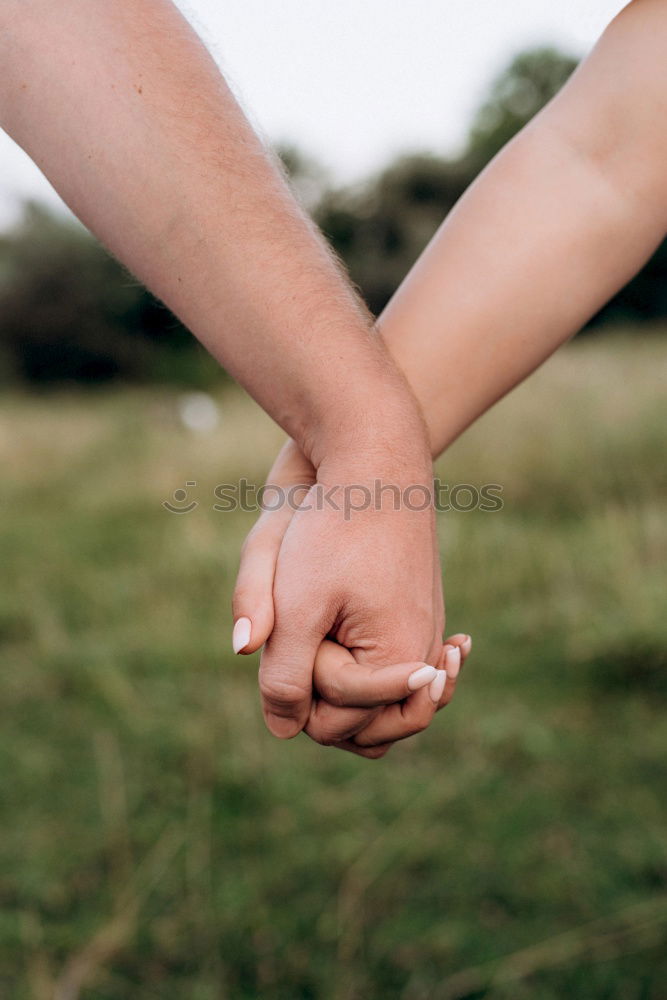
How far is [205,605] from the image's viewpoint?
3424 millimetres

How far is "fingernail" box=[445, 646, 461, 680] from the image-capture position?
1.01m

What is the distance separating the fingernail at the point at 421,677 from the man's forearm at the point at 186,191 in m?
0.26

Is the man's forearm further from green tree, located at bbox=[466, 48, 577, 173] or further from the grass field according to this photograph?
green tree, located at bbox=[466, 48, 577, 173]

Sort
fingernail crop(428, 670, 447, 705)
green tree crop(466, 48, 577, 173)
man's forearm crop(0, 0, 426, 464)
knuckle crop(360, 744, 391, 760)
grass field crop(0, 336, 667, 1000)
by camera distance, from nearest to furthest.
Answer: man's forearm crop(0, 0, 426, 464) < fingernail crop(428, 670, 447, 705) < knuckle crop(360, 744, 391, 760) < grass field crop(0, 336, 667, 1000) < green tree crop(466, 48, 577, 173)

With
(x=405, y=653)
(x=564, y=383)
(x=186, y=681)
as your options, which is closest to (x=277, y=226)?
(x=405, y=653)

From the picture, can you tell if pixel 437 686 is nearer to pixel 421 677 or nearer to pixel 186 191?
pixel 421 677

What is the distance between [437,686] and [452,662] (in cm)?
6

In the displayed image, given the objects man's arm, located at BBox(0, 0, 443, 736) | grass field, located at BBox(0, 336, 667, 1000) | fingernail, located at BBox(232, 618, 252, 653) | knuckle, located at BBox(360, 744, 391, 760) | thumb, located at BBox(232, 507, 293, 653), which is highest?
man's arm, located at BBox(0, 0, 443, 736)

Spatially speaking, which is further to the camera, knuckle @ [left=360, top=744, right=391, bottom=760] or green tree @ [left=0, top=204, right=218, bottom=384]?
green tree @ [left=0, top=204, right=218, bottom=384]

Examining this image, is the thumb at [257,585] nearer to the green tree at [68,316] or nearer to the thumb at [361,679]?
the thumb at [361,679]

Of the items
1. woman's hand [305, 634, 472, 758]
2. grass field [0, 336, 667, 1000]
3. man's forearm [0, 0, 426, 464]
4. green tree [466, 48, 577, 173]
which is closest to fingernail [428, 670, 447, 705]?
woman's hand [305, 634, 472, 758]

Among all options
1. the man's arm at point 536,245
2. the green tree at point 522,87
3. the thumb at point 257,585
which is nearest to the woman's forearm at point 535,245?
the man's arm at point 536,245

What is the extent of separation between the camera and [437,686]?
0.96m

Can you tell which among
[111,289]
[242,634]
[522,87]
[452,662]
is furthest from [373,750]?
[522,87]
